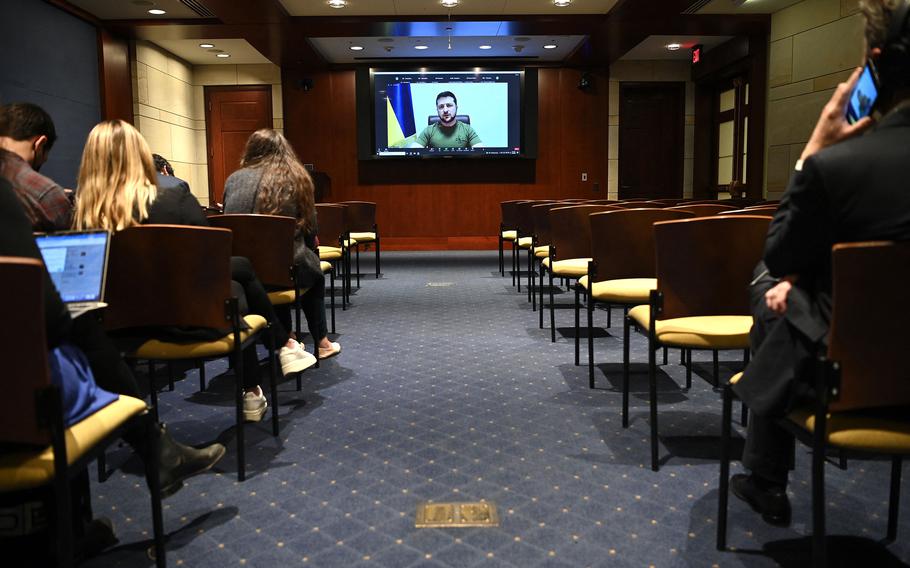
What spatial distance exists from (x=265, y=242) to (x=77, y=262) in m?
1.29

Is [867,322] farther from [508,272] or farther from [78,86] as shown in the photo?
[78,86]

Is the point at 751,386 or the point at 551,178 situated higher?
the point at 551,178

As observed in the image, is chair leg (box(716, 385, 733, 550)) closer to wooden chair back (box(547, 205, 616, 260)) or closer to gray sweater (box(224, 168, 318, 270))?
gray sweater (box(224, 168, 318, 270))

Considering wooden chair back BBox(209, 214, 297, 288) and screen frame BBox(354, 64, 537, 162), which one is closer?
wooden chair back BBox(209, 214, 297, 288)

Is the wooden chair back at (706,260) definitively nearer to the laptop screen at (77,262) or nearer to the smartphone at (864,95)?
the smartphone at (864,95)

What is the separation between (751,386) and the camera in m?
1.57

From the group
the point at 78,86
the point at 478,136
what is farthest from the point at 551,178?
the point at 78,86

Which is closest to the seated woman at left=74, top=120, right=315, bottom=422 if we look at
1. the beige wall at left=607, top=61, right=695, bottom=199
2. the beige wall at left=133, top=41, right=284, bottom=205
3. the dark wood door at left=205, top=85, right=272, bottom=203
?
the beige wall at left=133, top=41, right=284, bottom=205

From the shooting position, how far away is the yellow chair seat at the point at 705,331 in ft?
7.23

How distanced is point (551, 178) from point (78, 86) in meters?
6.75

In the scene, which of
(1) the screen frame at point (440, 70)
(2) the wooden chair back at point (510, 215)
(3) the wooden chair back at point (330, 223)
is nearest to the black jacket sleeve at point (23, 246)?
(3) the wooden chair back at point (330, 223)

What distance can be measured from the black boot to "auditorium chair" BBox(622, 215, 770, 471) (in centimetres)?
150

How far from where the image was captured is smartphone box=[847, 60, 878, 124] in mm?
1438

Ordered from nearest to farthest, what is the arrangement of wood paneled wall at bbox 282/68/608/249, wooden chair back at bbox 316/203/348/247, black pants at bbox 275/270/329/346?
1. black pants at bbox 275/270/329/346
2. wooden chair back at bbox 316/203/348/247
3. wood paneled wall at bbox 282/68/608/249
